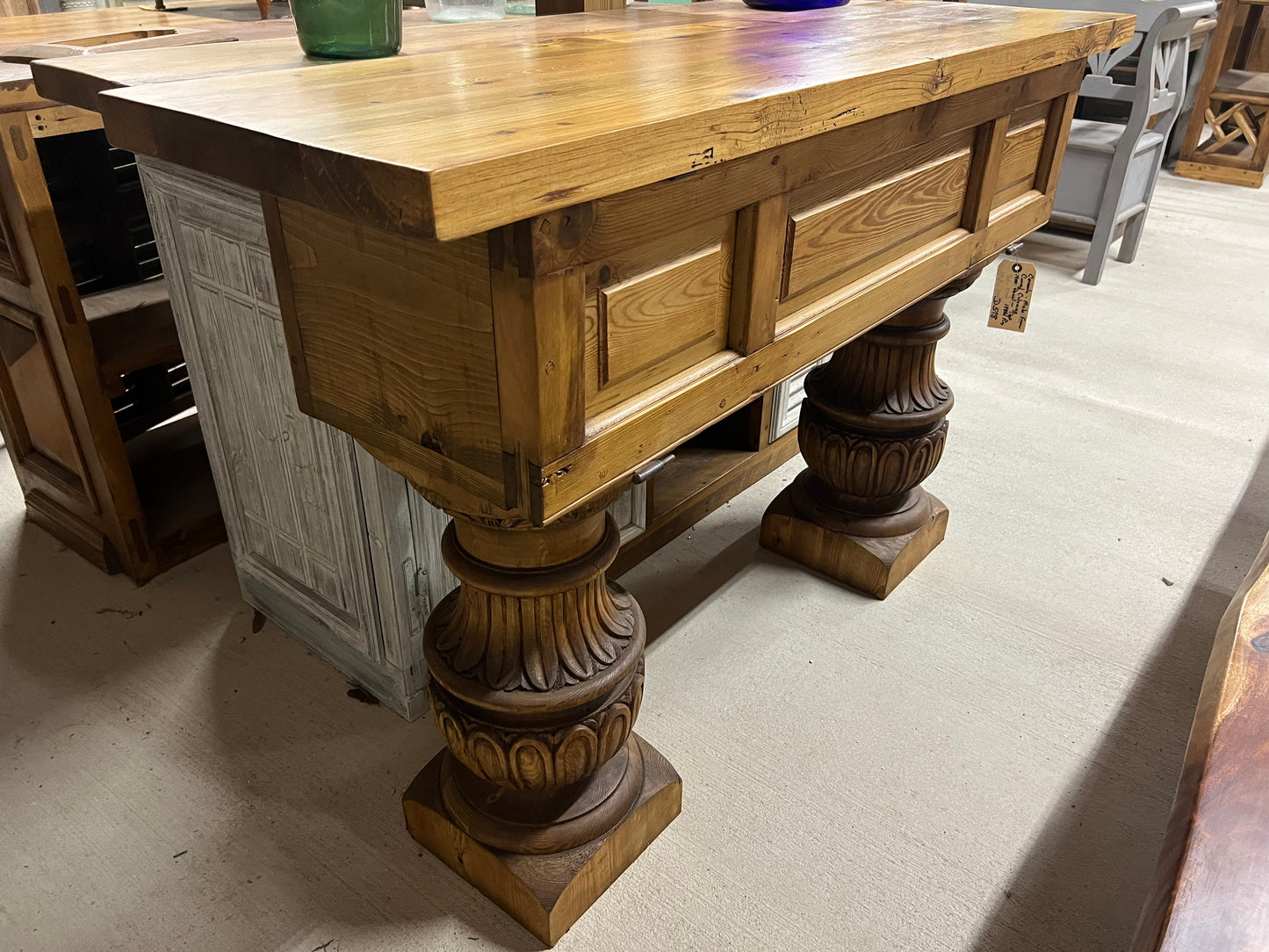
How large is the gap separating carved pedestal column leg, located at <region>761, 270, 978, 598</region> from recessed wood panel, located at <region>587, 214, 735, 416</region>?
2.51ft

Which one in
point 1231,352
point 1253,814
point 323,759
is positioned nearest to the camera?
point 1253,814

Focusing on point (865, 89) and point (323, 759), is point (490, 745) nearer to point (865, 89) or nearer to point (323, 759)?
point (323, 759)

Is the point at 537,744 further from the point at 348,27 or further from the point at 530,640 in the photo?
the point at 348,27

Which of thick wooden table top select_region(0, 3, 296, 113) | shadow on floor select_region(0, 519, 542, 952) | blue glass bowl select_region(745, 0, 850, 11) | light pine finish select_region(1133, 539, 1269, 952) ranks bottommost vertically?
shadow on floor select_region(0, 519, 542, 952)

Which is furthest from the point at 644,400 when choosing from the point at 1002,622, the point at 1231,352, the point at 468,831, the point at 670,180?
the point at 1231,352

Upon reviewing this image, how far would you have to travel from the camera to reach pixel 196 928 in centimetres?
111

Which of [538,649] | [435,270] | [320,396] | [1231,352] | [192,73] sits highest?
[192,73]

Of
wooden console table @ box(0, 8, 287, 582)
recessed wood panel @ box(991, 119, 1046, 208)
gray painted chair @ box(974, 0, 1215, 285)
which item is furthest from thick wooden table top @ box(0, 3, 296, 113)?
gray painted chair @ box(974, 0, 1215, 285)

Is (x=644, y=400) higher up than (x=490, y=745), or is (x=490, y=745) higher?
(x=644, y=400)

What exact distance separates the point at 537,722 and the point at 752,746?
18.8 inches

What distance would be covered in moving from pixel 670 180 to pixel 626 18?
815mm

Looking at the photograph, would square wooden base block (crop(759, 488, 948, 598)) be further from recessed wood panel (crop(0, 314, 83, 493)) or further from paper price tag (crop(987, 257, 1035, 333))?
recessed wood panel (crop(0, 314, 83, 493))

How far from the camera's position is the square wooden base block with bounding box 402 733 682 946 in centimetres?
109

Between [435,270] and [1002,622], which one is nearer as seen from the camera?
[435,270]
